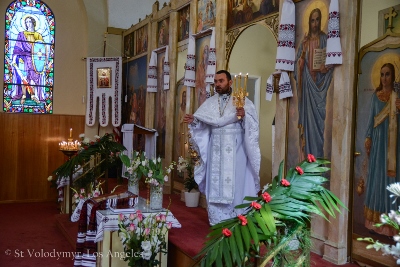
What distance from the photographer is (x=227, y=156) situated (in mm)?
5891

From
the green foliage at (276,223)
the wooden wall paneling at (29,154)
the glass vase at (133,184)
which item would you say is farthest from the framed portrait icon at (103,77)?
the green foliage at (276,223)

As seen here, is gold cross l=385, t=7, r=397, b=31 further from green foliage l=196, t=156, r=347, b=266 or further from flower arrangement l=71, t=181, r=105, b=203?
flower arrangement l=71, t=181, r=105, b=203

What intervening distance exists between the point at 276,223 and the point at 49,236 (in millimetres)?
6133


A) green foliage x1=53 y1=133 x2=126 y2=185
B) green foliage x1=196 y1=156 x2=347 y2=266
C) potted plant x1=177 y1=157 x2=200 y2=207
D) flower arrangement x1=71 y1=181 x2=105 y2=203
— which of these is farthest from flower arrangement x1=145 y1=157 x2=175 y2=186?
green foliage x1=196 y1=156 x2=347 y2=266

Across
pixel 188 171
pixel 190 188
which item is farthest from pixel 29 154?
pixel 190 188

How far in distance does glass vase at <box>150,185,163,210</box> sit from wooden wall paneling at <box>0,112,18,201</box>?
7.13m

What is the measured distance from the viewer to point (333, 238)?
516cm

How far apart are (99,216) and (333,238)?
2660mm

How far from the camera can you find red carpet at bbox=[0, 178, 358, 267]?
5727 mm

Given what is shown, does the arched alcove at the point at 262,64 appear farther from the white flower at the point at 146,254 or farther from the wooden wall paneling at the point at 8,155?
the wooden wall paneling at the point at 8,155

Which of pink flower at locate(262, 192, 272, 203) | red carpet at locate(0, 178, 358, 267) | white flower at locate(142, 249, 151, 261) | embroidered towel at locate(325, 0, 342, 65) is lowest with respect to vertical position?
red carpet at locate(0, 178, 358, 267)

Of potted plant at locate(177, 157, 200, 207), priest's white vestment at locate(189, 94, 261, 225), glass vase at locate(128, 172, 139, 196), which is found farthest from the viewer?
potted plant at locate(177, 157, 200, 207)

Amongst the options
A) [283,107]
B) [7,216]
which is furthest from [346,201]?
[7,216]

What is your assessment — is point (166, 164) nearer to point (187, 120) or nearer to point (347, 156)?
point (187, 120)
